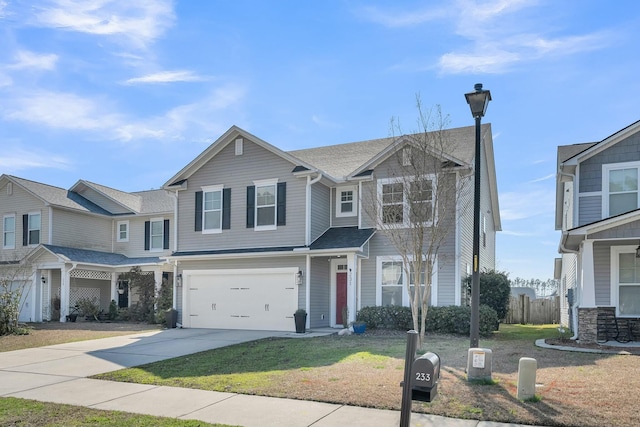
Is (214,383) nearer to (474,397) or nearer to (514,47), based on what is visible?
(474,397)

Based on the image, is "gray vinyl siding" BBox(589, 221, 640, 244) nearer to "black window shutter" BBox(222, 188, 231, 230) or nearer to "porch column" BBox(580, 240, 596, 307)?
"porch column" BBox(580, 240, 596, 307)

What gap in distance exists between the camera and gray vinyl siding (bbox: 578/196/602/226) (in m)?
16.4

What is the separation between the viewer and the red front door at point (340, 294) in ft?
66.8

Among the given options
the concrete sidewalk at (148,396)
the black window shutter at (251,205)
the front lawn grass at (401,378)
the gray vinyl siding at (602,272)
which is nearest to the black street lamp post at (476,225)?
the front lawn grass at (401,378)

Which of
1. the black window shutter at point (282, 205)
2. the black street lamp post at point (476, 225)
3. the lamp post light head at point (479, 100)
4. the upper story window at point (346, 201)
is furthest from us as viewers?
the upper story window at point (346, 201)

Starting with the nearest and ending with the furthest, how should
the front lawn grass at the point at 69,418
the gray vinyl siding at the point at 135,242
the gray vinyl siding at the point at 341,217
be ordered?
the front lawn grass at the point at 69,418 < the gray vinyl siding at the point at 341,217 < the gray vinyl siding at the point at 135,242

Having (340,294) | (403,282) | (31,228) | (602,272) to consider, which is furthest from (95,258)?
(602,272)

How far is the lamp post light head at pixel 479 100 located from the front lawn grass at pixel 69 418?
654 cm

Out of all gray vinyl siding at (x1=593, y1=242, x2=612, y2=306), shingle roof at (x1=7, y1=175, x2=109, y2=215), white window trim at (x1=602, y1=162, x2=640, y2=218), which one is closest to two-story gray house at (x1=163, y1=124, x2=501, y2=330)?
white window trim at (x1=602, y1=162, x2=640, y2=218)

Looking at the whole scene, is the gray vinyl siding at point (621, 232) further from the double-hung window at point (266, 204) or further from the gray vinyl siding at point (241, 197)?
the double-hung window at point (266, 204)

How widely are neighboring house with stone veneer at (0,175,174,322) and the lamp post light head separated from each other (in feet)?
62.0

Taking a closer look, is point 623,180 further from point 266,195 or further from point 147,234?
point 147,234

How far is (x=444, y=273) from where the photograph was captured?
18.1m

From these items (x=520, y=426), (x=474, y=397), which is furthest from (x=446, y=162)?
(x=520, y=426)
